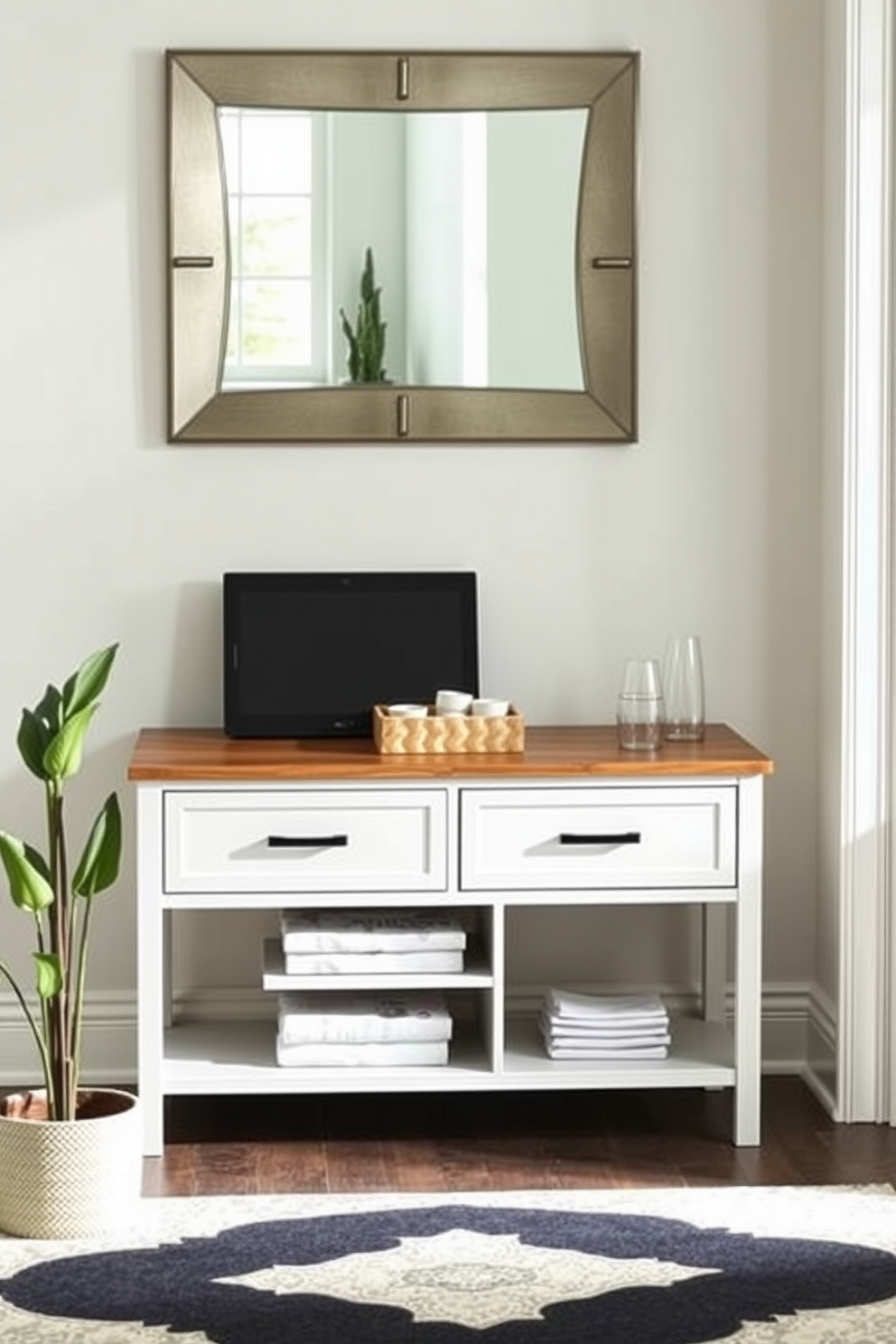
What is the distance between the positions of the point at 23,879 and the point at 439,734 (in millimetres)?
862

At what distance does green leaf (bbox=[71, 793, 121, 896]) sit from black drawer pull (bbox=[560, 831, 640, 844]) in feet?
2.66

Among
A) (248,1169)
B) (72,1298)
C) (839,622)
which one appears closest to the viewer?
(72,1298)

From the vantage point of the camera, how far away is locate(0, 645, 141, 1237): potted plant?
3.76m

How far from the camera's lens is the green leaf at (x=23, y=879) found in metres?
3.71

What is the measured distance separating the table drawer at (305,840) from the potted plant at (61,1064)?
351 mm

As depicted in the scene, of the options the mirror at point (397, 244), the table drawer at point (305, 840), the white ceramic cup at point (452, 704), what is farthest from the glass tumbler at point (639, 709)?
the mirror at point (397, 244)

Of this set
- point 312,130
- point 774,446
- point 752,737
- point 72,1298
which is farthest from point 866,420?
point 72,1298

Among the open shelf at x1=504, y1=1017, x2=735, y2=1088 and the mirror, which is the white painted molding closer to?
the open shelf at x1=504, y1=1017, x2=735, y2=1088

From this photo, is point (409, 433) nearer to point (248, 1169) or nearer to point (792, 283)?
point (792, 283)

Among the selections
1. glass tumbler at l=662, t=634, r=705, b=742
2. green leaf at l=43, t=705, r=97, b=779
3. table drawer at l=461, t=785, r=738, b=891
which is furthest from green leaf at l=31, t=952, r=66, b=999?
glass tumbler at l=662, t=634, r=705, b=742

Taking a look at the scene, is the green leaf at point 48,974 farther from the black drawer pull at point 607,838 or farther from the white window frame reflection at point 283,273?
the white window frame reflection at point 283,273

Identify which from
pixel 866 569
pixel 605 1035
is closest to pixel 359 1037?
pixel 605 1035

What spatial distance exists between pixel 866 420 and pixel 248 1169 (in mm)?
1694

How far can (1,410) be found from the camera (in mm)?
4590
